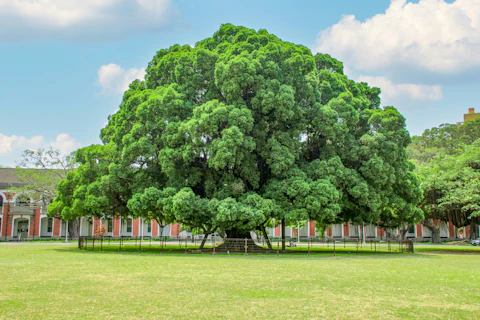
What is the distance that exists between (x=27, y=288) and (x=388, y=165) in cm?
2025

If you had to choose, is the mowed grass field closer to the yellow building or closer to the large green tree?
the large green tree

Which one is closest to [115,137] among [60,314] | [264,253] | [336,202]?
[264,253]

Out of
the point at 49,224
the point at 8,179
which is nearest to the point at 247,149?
the point at 49,224

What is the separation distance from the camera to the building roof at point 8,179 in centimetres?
5484

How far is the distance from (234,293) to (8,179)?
180ft

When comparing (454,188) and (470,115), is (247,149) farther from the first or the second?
(470,115)

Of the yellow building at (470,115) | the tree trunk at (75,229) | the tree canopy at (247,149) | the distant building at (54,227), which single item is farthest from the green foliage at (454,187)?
the yellow building at (470,115)

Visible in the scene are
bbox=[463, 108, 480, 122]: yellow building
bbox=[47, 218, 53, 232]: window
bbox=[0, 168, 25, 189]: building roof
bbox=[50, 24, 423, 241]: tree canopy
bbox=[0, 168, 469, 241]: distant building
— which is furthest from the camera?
bbox=[463, 108, 480, 122]: yellow building

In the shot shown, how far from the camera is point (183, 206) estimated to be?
2227 centimetres

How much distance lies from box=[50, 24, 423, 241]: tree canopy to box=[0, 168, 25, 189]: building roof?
30301 millimetres

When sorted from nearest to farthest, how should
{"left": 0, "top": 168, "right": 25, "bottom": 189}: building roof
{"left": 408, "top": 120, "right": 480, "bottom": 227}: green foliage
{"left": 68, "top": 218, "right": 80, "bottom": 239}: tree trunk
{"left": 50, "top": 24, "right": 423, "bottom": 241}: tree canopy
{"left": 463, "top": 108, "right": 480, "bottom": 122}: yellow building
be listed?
{"left": 50, "top": 24, "right": 423, "bottom": 241}: tree canopy → {"left": 408, "top": 120, "right": 480, "bottom": 227}: green foliage → {"left": 68, "top": 218, "right": 80, "bottom": 239}: tree trunk → {"left": 0, "top": 168, "right": 25, "bottom": 189}: building roof → {"left": 463, "top": 108, "right": 480, "bottom": 122}: yellow building

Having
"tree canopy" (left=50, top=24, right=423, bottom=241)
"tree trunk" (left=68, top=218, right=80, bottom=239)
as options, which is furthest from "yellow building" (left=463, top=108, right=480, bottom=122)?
"tree trunk" (left=68, top=218, right=80, bottom=239)

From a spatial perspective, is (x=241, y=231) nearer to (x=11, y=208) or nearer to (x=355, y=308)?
(x=355, y=308)

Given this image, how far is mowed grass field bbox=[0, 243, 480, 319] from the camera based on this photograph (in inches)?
325
